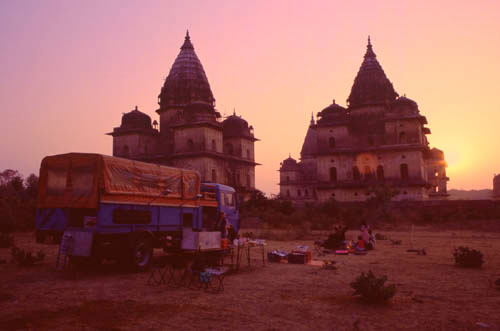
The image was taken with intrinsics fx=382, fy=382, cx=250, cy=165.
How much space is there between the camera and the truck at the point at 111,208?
10268 mm

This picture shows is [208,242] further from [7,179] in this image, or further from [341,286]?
[7,179]

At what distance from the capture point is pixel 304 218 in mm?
36125

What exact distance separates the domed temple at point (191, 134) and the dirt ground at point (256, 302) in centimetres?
3630

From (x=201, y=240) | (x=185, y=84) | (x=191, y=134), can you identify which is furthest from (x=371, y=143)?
(x=201, y=240)

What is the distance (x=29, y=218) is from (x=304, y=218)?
23.2m

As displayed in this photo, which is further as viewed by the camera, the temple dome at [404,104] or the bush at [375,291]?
the temple dome at [404,104]

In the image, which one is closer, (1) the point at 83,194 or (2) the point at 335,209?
(1) the point at 83,194

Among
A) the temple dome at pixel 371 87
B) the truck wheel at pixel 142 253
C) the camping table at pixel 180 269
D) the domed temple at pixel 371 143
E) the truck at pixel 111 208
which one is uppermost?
the temple dome at pixel 371 87

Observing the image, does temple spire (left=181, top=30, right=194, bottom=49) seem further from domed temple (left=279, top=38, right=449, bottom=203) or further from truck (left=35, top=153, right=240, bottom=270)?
truck (left=35, top=153, right=240, bottom=270)


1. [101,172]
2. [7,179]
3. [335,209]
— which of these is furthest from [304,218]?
[7,179]

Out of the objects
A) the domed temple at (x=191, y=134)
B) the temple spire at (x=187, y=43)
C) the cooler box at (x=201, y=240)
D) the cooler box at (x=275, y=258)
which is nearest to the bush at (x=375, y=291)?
the cooler box at (x=201, y=240)

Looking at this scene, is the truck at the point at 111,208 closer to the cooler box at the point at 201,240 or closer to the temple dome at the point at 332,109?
the cooler box at the point at 201,240

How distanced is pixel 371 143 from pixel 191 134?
22.7 metres

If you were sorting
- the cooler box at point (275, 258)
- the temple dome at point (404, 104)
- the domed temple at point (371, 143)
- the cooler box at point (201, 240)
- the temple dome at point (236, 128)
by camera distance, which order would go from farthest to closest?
1. the temple dome at point (236, 128)
2. the temple dome at point (404, 104)
3. the domed temple at point (371, 143)
4. the cooler box at point (275, 258)
5. the cooler box at point (201, 240)
